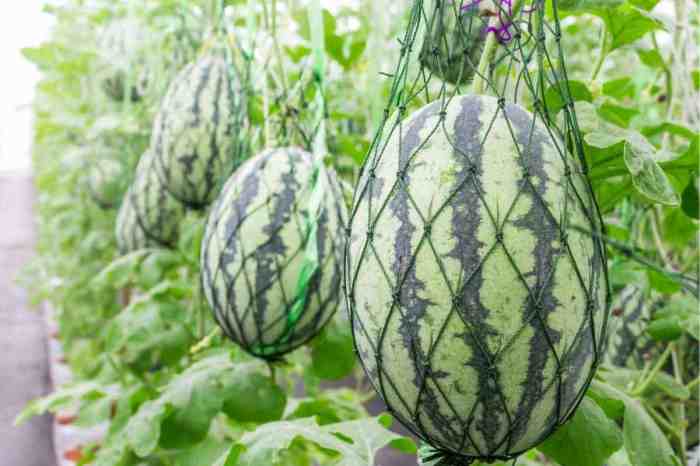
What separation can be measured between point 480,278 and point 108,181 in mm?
3620

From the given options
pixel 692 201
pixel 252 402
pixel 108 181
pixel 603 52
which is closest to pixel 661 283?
pixel 692 201

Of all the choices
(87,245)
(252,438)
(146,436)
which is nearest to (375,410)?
(87,245)

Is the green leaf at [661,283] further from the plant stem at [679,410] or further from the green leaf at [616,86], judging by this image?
the green leaf at [616,86]

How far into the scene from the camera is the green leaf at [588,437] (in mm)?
1235

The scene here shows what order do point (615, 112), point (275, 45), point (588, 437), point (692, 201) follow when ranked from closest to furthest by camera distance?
point (588, 437) < point (692, 201) < point (615, 112) < point (275, 45)

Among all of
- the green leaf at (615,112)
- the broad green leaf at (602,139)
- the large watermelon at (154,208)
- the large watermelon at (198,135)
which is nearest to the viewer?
the broad green leaf at (602,139)

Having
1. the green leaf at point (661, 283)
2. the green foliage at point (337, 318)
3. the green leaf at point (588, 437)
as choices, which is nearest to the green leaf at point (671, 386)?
the green foliage at point (337, 318)

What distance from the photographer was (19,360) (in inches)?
265

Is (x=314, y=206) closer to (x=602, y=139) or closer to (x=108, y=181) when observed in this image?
(x=602, y=139)

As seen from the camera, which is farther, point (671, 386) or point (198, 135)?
point (198, 135)

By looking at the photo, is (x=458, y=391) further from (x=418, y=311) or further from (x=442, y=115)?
(x=442, y=115)

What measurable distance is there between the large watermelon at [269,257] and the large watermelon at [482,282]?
609mm

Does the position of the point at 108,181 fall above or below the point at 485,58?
below

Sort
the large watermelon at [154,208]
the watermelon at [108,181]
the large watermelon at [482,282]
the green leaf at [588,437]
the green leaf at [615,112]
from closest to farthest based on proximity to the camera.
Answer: the large watermelon at [482,282]
the green leaf at [588,437]
the green leaf at [615,112]
the large watermelon at [154,208]
the watermelon at [108,181]
